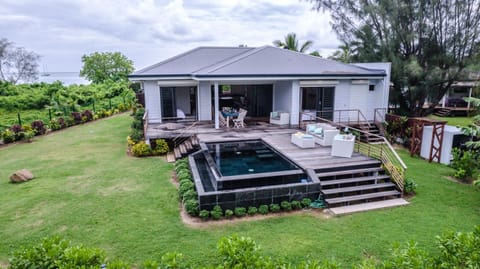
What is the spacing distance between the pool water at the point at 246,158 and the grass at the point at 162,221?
74.1 inches

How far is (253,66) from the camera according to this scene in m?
15.5

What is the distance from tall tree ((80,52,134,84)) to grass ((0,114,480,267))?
3868 cm

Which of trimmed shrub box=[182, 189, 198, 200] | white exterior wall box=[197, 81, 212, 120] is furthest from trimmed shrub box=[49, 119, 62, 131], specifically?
trimmed shrub box=[182, 189, 198, 200]

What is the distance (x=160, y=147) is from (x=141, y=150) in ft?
2.67

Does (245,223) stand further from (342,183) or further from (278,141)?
(278,141)

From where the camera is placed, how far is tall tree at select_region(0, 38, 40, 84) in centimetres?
4266

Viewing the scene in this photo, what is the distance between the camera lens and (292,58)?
17172 mm

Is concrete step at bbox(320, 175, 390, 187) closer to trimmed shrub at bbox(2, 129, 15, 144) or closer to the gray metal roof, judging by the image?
the gray metal roof

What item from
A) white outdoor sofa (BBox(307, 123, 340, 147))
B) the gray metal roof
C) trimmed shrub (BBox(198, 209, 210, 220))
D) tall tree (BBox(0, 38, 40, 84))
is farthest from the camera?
tall tree (BBox(0, 38, 40, 84))

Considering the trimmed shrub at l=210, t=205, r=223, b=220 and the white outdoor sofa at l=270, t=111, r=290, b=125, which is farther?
the white outdoor sofa at l=270, t=111, r=290, b=125

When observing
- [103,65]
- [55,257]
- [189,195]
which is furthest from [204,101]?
[103,65]

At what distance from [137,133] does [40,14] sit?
10468mm

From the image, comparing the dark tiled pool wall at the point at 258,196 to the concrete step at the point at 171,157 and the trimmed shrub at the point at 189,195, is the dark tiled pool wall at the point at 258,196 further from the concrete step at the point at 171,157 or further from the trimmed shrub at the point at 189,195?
the concrete step at the point at 171,157

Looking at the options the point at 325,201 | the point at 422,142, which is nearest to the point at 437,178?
the point at 422,142
